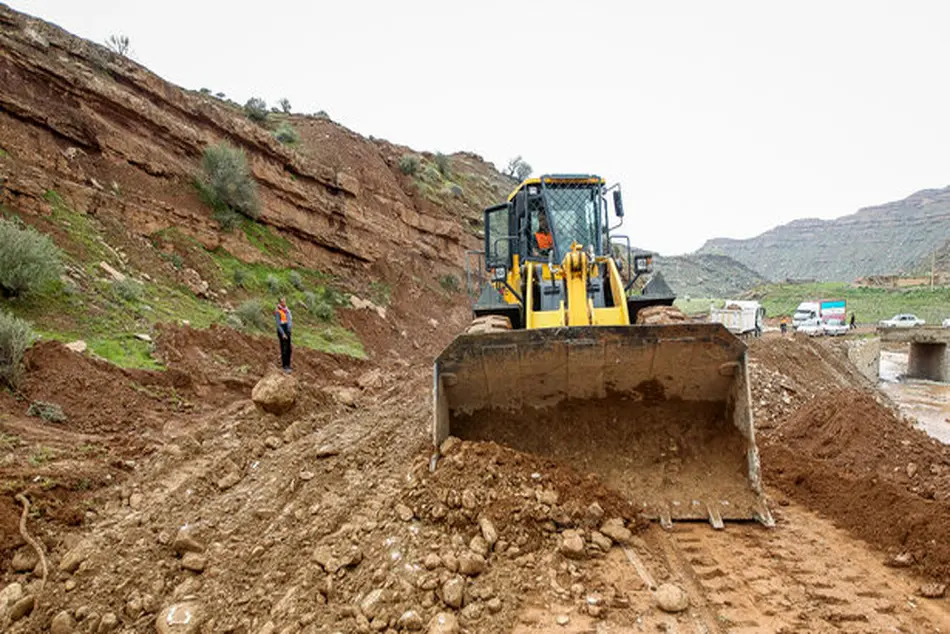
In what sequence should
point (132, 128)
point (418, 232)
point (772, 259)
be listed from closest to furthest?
point (132, 128) → point (418, 232) → point (772, 259)

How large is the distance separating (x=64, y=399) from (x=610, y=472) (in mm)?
6339

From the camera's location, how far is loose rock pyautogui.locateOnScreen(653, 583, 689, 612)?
3.12 metres

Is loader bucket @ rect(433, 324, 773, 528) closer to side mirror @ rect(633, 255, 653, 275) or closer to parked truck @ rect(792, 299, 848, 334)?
side mirror @ rect(633, 255, 653, 275)

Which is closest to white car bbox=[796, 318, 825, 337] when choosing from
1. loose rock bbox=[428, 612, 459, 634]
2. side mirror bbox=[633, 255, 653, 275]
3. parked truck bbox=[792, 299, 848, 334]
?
parked truck bbox=[792, 299, 848, 334]

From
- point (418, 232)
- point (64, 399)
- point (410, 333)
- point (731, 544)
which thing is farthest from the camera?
point (418, 232)

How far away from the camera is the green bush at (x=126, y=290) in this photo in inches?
386

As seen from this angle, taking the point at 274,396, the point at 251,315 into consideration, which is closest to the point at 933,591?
the point at 274,396

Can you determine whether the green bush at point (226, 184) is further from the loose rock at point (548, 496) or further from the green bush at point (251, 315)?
the loose rock at point (548, 496)

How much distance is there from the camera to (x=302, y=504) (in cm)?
429

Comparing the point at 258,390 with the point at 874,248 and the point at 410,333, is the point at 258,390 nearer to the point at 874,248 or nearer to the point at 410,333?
the point at 410,333

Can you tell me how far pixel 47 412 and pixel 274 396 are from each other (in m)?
2.40

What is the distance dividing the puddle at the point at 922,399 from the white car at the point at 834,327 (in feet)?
10.4

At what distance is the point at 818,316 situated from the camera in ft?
119

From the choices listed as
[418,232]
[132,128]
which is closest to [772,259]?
[418,232]
